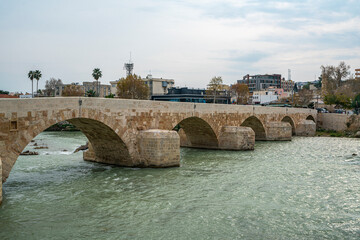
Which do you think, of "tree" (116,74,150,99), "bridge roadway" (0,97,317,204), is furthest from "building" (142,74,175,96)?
"bridge roadway" (0,97,317,204)

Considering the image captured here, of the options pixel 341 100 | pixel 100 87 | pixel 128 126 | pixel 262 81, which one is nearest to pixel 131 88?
pixel 341 100

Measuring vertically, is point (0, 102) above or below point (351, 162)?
above

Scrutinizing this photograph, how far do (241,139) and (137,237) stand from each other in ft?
47.7

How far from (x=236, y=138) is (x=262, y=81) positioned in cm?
8666

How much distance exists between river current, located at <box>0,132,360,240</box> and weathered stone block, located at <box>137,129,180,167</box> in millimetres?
495

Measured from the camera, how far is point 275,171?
48.0ft

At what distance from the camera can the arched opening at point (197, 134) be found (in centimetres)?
2073

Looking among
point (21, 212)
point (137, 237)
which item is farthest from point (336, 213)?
point (21, 212)

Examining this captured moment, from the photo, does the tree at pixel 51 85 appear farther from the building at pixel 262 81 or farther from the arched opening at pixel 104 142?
the arched opening at pixel 104 142

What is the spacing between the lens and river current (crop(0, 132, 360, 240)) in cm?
781

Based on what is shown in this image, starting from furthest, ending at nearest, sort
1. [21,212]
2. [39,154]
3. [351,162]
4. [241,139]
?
1. [241,139]
2. [39,154]
3. [351,162]
4. [21,212]

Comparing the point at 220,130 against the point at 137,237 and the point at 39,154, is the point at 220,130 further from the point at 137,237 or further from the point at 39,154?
the point at 137,237

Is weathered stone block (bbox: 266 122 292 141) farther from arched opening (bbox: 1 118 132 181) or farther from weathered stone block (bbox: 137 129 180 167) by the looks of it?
arched opening (bbox: 1 118 132 181)

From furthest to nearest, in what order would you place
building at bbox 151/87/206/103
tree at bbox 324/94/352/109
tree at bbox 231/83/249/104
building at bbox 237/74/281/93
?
building at bbox 237/74/281/93 < tree at bbox 231/83/249/104 < building at bbox 151/87/206/103 < tree at bbox 324/94/352/109
